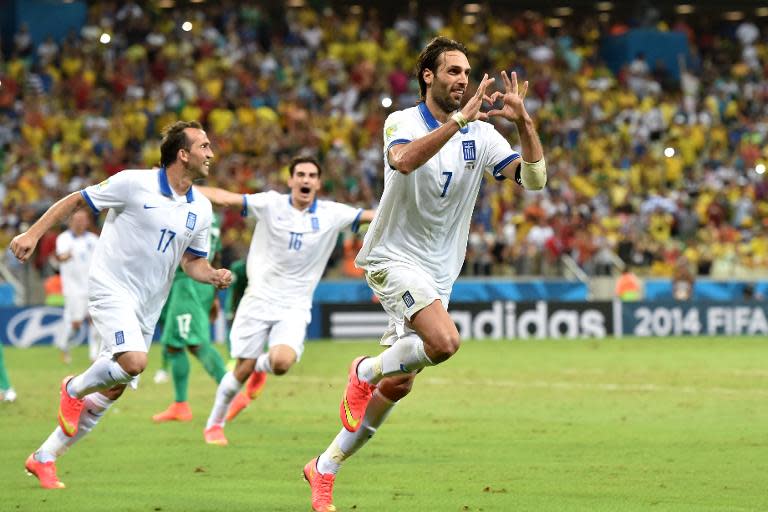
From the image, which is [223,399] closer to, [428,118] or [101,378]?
[101,378]

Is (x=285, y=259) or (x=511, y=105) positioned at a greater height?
(x=511, y=105)

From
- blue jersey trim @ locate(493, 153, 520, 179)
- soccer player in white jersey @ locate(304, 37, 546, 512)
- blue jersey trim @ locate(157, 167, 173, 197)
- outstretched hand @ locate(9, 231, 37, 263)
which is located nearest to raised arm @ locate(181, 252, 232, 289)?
blue jersey trim @ locate(157, 167, 173, 197)

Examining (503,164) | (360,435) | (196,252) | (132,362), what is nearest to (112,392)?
(132,362)

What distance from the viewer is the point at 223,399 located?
39.9 feet

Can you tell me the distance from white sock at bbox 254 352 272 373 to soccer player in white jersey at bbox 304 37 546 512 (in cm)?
378

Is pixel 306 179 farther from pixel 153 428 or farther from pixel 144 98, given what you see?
pixel 144 98

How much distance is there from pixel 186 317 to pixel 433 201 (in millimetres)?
6320

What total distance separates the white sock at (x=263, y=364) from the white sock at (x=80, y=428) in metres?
2.96

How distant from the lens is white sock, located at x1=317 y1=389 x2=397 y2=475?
845cm

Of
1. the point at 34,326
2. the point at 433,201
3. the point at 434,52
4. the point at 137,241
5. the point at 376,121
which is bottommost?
the point at 34,326

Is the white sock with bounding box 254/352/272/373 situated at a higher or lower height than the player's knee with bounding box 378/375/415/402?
lower

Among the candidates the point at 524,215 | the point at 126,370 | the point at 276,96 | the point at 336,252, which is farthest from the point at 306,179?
the point at 276,96

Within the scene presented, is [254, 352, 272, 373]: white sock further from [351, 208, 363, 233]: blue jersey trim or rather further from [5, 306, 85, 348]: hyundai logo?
[5, 306, 85, 348]: hyundai logo

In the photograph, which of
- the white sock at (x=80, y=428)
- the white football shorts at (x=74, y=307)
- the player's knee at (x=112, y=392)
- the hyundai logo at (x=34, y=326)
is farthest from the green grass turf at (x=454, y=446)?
the hyundai logo at (x=34, y=326)
